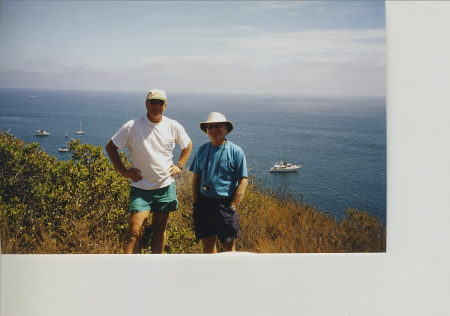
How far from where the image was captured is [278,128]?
4016 millimetres

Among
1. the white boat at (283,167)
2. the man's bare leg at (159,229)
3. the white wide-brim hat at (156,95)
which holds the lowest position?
the man's bare leg at (159,229)

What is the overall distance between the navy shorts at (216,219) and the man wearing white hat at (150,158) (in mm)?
283

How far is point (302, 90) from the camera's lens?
4020mm

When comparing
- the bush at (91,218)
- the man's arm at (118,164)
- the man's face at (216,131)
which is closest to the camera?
the man's arm at (118,164)

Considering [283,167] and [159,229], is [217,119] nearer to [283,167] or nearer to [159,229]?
[283,167]

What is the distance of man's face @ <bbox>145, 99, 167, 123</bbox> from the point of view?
3338 millimetres

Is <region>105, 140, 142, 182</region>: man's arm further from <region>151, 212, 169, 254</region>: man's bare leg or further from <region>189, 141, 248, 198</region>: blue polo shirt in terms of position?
<region>189, 141, 248, 198</region>: blue polo shirt

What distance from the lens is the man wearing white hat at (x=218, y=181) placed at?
11.0 feet

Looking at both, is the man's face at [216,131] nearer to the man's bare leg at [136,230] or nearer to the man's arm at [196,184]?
the man's arm at [196,184]

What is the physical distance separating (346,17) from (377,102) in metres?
0.87

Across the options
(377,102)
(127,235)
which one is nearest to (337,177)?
(377,102)

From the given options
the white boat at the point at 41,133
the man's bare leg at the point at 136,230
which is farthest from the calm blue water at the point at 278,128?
the man's bare leg at the point at 136,230

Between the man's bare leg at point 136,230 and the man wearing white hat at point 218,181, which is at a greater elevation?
the man wearing white hat at point 218,181

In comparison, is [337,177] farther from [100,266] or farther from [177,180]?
[100,266]
